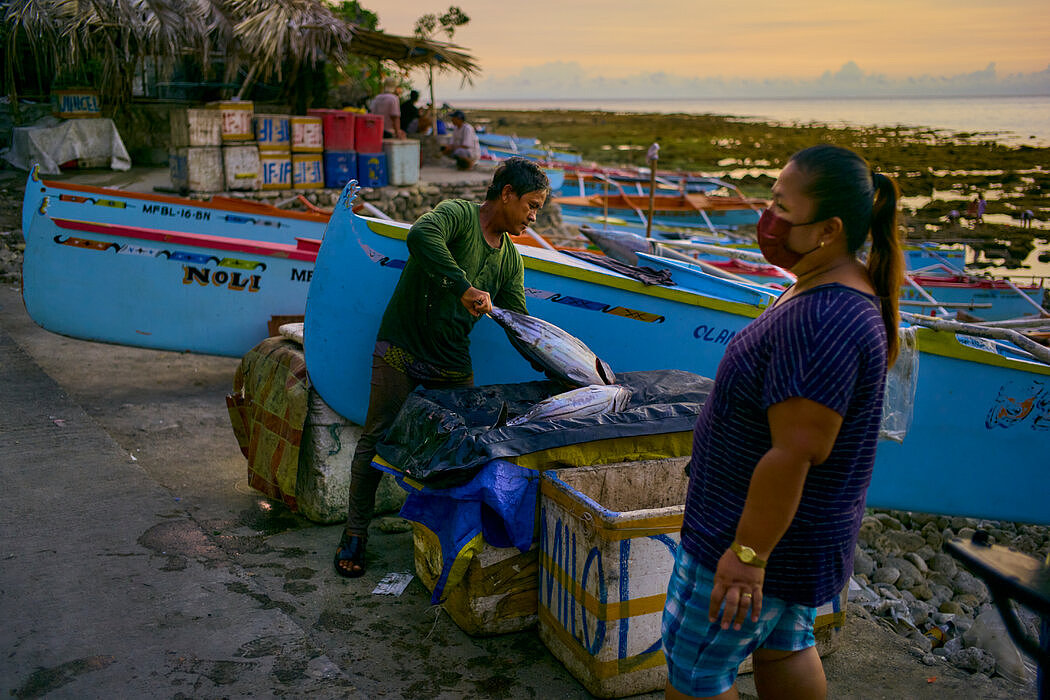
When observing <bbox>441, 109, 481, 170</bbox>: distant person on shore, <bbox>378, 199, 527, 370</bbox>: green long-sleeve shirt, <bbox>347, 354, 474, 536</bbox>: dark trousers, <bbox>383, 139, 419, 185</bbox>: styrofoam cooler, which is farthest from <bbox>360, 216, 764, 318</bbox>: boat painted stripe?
<bbox>441, 109, 481, 170</bbox>: distant person on shore

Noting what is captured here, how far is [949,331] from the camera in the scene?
4.74 m

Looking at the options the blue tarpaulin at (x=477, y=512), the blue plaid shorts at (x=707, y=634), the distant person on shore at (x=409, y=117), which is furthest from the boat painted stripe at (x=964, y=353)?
the distant person on shore at (x=409, y=117)

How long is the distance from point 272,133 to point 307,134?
53cm

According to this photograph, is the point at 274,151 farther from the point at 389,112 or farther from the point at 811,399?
the point at 811,399

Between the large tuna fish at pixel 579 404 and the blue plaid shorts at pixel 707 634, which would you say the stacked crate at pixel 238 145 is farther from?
the blue plaid shorts at pixel 707 634

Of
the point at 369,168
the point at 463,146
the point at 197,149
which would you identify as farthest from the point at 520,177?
the point at 463,146

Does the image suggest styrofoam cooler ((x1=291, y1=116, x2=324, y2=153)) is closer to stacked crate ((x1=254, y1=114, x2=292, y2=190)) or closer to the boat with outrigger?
stacked crate ((x1=254, y1=114, x2=292, y2=190))

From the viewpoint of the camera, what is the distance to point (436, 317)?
11.5 ft

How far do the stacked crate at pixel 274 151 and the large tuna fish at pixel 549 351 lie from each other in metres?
8.66

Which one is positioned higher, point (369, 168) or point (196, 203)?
point (369, 168)

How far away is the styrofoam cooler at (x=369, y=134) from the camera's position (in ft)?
39.9

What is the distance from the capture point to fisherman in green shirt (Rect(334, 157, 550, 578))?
3406mm

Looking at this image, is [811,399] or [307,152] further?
[307,152]

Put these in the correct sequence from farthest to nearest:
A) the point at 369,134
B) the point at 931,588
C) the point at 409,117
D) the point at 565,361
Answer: the point at 409,117, the point at 369,134, the point at 931,588, the point at 565,361
